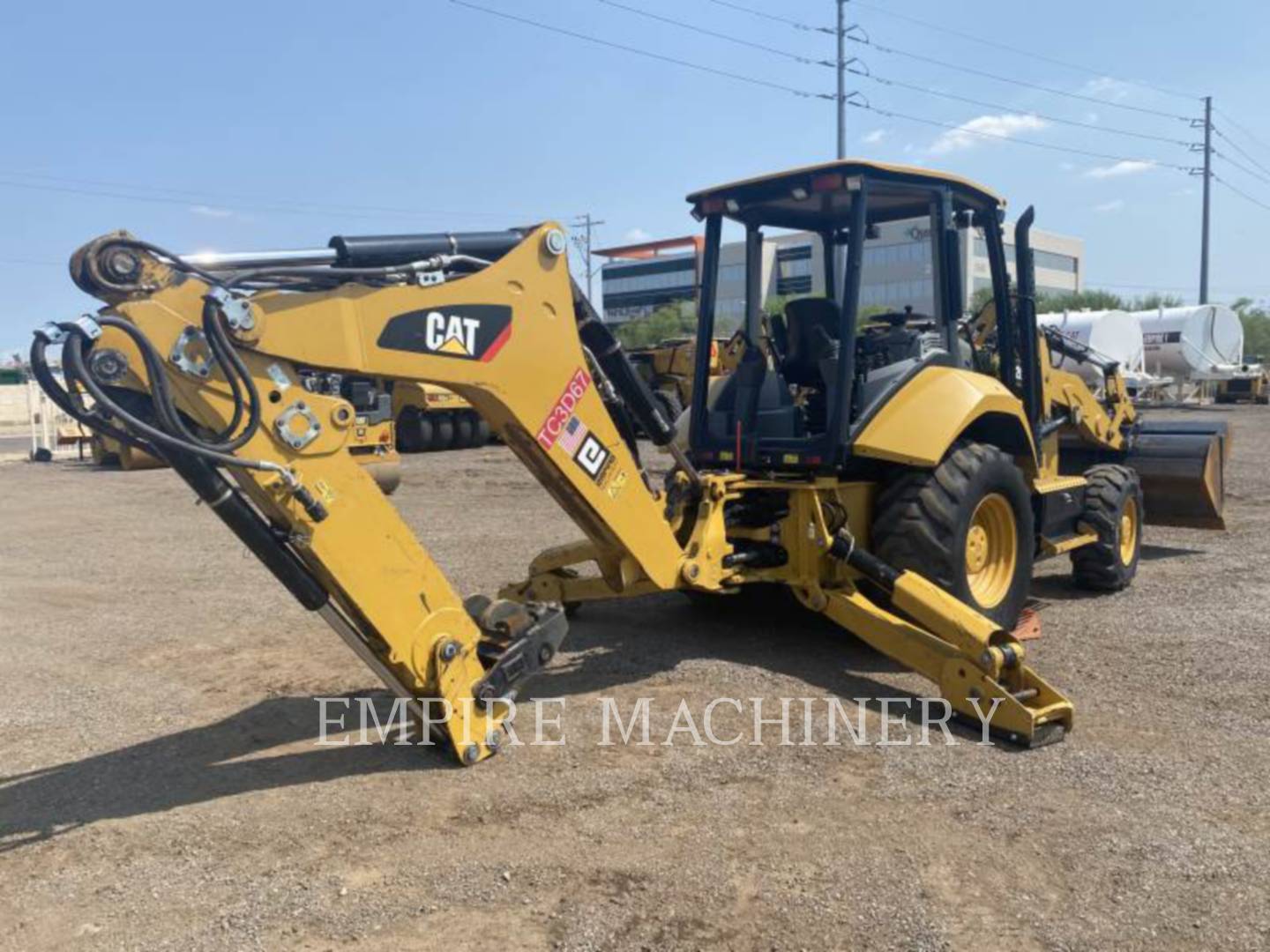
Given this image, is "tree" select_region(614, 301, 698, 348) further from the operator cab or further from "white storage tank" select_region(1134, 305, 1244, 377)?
the operator cab

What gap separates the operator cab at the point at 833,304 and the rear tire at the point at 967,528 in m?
0.46

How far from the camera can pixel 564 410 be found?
14.6 ft

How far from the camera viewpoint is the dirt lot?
3.12 meters

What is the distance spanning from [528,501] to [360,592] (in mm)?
9503

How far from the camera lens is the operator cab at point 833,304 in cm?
559

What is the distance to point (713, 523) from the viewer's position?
17.8 feet

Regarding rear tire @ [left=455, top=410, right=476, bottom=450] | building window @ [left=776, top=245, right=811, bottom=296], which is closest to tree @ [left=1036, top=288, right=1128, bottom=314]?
rear tire @ [left=455, top=410, right=476, bottom=450]

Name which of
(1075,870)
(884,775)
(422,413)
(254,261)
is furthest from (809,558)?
(422,413)

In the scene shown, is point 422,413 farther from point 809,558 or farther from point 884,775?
point 884,775

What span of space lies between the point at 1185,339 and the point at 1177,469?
23593 millimetres

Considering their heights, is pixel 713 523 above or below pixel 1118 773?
above

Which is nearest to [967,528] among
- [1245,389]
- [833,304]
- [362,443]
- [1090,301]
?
[833,304]

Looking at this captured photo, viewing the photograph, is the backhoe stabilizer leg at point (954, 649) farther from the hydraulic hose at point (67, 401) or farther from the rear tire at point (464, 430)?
the rear tire at point (464, 430)

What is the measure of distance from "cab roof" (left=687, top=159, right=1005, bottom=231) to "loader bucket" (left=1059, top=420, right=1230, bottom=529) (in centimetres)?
301
